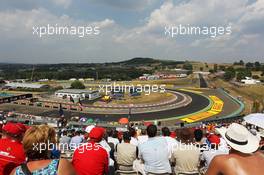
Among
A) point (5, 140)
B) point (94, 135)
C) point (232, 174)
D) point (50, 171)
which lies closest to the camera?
point (232, 174)

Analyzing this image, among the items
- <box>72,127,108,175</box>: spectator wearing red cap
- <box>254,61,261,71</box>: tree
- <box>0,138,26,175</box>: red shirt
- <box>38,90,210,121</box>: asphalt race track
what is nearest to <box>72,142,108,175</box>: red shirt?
<box>72,127,108,175</box>: spectator wearing red cap

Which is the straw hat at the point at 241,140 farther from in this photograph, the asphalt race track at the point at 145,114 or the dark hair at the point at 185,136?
the asphalt race track at the point at 145,114

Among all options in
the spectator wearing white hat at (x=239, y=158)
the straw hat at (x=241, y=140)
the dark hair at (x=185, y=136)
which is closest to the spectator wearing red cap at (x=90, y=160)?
the dark hair at (x=185, y=136)

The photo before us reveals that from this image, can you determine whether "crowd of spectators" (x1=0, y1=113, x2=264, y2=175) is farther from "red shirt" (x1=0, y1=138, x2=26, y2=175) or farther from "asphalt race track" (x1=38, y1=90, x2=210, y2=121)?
"asphalt race track" (x1=38, y1=90, x2=210, y2=121)

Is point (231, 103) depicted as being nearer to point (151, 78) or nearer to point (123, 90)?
point (123, 90)

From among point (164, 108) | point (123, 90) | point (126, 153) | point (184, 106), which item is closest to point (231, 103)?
point (184, 106)

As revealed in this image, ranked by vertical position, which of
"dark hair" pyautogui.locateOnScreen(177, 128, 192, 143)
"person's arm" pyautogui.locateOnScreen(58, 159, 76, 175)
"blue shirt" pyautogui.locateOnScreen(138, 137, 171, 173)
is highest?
"person's arm" pyautogui.locateOnScreen(58, 159, 76, 175)

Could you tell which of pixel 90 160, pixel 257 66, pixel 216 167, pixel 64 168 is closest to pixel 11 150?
pixel 90 160

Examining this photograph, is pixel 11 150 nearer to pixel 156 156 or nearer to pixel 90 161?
pixel 90 161
